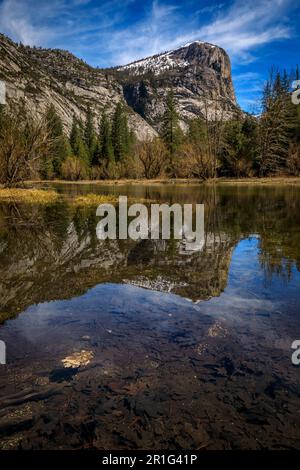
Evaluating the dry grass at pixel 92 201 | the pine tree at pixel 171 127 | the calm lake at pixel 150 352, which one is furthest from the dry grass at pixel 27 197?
the pine tree at pixel 171 127

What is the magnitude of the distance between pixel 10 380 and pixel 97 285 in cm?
297

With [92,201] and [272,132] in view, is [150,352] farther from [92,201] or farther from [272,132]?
[272,132]

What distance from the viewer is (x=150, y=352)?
3752mm

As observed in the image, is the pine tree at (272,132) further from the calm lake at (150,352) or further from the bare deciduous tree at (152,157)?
the calm lake at (150,352)

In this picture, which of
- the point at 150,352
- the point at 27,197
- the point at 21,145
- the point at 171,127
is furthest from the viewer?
the point at 171,127

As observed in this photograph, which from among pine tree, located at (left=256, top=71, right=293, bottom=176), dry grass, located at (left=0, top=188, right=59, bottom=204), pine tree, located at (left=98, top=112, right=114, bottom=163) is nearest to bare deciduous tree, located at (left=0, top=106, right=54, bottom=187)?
dry grass, located at (left=0, top=188, right=59, bottom=204)

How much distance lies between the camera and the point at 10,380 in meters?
3.27

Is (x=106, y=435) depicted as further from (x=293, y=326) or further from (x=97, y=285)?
(x=97, y=285)

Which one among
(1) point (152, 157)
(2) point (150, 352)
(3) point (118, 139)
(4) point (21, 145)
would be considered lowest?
(2) point (150, 352)

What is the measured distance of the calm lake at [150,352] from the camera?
2.62 meters

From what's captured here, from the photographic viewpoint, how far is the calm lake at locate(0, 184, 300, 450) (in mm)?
2619

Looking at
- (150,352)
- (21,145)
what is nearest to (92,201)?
(21,145)

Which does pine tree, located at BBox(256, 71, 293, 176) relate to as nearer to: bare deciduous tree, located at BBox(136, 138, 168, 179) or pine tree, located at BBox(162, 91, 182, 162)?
bare deciduous tree, located at BBox(136, 138, 168, 179)
